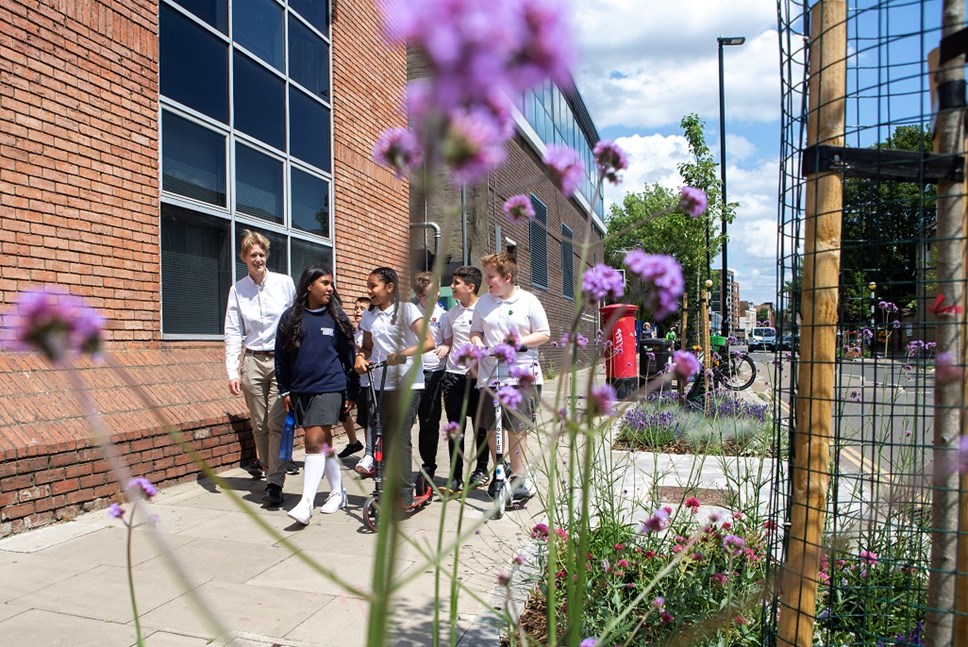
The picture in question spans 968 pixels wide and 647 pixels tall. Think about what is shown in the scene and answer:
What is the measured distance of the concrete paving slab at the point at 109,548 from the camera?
404 centimetres

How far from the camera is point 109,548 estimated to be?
4.22 metres

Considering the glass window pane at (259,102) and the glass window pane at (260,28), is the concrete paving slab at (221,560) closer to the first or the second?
the glass window pane at (259,102)

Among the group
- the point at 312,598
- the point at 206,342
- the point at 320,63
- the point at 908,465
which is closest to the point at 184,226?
the point at 206,342

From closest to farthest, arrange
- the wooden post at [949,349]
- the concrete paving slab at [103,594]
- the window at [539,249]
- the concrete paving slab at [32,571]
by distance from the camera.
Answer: the wooden post at [949,349], the concrete paving slab at [103,594], the concrete paving slab at [32,571], the window at [539,249]

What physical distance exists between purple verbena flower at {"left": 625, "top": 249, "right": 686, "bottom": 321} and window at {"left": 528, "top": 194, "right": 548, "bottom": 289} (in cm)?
1877

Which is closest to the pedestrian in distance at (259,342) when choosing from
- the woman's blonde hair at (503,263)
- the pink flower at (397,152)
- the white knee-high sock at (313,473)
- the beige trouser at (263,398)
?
the beige trouser at (263,398)

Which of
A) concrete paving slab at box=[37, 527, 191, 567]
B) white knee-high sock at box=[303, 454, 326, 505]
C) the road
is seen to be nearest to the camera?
the road

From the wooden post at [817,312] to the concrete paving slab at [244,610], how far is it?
216 cm

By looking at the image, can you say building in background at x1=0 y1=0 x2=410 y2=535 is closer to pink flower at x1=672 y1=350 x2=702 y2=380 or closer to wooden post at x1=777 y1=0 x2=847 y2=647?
wooden post at x1=777 y1=0 x2=847 y2=647

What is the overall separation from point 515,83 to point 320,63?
9456 mm

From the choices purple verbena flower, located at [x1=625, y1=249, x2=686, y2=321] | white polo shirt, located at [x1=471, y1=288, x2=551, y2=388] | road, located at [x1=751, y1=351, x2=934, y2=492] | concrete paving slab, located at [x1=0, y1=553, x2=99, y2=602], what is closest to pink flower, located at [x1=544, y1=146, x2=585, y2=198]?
purple verbena flower, located at [x1=625, y1=249, x2=686, y2=321]

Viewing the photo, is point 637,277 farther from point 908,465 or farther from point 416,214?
point 908,465

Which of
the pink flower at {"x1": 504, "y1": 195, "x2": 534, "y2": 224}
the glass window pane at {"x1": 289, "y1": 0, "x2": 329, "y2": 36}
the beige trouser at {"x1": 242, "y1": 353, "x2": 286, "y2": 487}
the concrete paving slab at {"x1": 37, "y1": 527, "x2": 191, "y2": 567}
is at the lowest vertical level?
the concrete paving slab at {"x1": 37, "y1": 527, "x2": 191, "y2": 567}

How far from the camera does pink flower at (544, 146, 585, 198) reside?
53.3 inches
